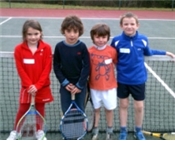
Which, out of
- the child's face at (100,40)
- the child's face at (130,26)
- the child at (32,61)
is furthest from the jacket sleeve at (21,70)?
the child's face at (130,26)

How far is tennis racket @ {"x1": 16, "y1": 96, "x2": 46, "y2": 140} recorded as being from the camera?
3424 millimetres

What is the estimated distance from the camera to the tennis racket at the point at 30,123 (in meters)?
3.42

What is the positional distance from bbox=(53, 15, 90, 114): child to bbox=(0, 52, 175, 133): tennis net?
66 centimetres

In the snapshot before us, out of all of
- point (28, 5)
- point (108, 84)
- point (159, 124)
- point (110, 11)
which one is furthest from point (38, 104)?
point (28, 5)

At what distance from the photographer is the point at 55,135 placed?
387 centimetres

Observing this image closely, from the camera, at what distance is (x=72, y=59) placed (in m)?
3.27

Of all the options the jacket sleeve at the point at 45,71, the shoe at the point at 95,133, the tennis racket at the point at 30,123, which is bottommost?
the shoe at the point at 95,133

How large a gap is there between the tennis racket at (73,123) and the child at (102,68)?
0.24 metres

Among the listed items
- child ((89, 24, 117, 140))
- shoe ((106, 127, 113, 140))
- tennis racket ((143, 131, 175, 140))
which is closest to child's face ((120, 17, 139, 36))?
child ((89, 24, 117, 140))

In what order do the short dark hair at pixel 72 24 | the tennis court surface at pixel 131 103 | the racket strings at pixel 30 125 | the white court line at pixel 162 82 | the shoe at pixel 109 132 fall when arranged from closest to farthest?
the short dark hair at pixel 72 24 → the racket strings at pixel 30 125 → the shoe at pixel 109 132 → the tennis court surface at pixel 131 103 → the white court line at pixel 162 82

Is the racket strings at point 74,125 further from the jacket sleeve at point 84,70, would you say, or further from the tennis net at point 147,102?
the tennis net at point 147,102

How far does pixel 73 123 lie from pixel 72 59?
666 millimetres

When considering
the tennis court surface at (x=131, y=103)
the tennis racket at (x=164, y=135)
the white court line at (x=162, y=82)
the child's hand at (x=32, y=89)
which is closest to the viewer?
the child's hand at (x=32, y=89)

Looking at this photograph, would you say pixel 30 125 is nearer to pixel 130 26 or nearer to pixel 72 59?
pixel 72 59
